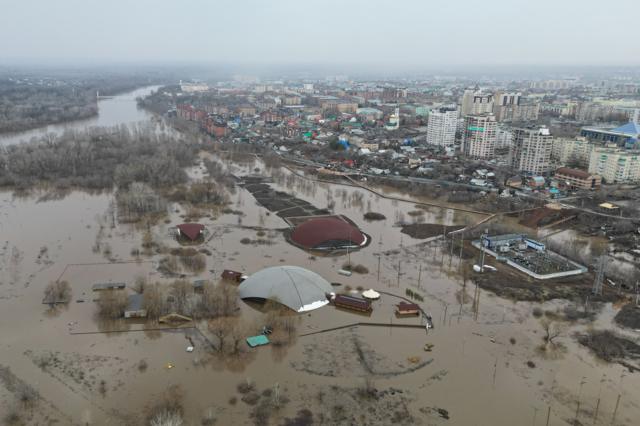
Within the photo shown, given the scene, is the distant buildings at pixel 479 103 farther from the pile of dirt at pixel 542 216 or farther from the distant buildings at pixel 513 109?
the pile of dirt at pixel 542 216

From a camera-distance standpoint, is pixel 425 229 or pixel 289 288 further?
pixel 425 229

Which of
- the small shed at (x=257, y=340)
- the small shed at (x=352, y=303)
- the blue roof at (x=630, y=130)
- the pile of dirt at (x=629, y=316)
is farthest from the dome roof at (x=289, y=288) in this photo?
the blue roof at (x=630, y=130)

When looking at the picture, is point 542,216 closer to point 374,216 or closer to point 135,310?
point 374,216

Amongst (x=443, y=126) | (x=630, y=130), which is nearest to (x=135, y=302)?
(x=443, y=126)

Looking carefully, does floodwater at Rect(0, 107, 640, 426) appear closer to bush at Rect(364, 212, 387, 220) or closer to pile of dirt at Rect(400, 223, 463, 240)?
pile of dirt at Rect(400, 223, 463, 240)

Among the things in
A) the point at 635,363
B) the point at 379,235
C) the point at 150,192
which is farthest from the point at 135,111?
the point at 635,363

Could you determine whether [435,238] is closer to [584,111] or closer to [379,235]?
[379,235]

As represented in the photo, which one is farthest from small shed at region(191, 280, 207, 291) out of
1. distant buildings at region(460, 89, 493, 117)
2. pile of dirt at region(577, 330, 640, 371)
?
distant buildings at region(460, 89, 493, 117)
